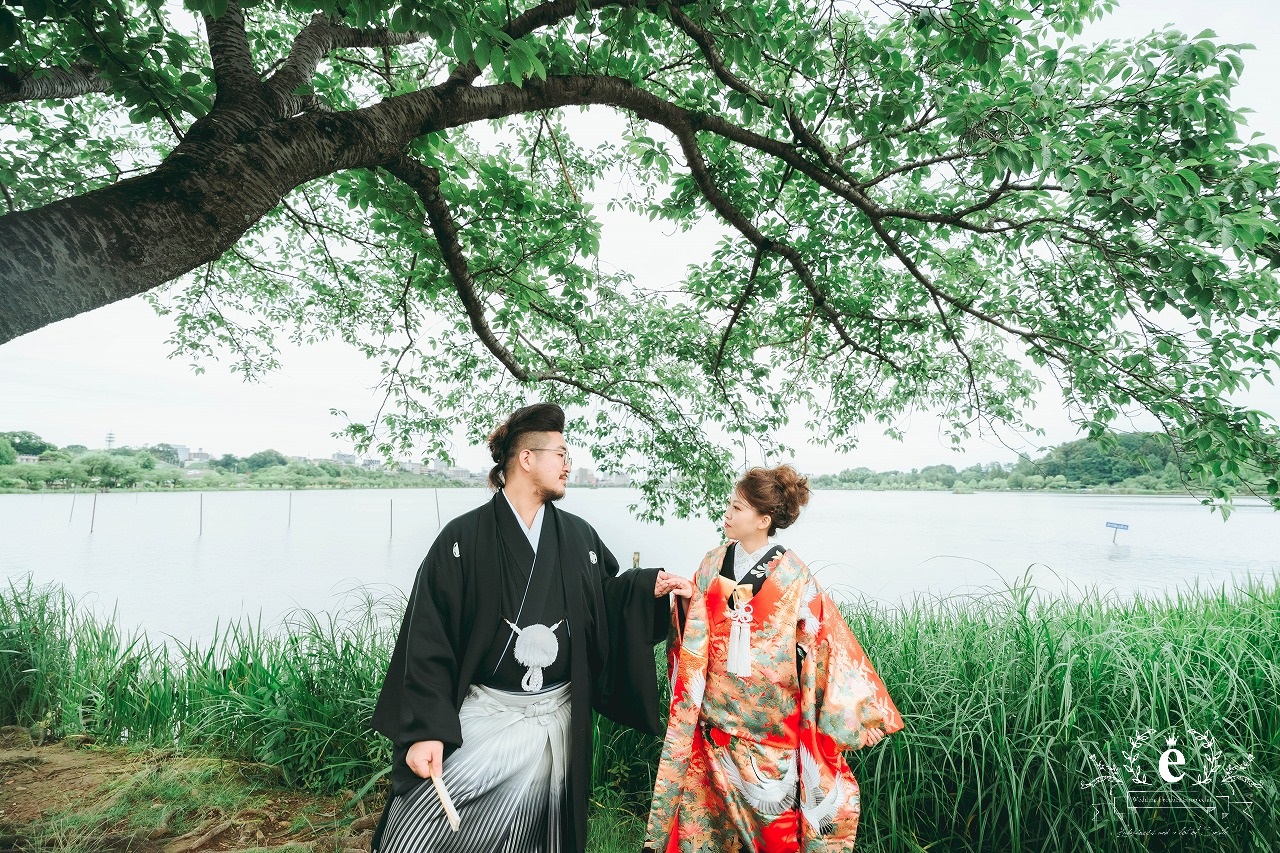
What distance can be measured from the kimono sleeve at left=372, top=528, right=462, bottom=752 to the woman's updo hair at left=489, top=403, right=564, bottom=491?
0.27 metres

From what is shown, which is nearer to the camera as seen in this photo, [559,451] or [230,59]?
[559,451]

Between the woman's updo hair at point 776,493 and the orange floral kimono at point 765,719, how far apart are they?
0.13 metres

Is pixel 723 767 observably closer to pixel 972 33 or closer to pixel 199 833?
pixel 199 833

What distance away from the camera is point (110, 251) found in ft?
5.48

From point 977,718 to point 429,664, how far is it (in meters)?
2.14

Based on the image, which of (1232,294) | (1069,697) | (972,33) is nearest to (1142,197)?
(1232,294)

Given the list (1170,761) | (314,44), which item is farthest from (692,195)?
(1170,761)

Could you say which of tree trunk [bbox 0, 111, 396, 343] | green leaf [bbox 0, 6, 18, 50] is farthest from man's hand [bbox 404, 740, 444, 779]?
green leaf [bbox 0, 6, 18, 50]

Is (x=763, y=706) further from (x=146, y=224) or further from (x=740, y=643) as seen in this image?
(x=146, y=224)

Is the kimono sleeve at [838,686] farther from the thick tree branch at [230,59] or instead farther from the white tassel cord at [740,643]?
the thick tree branch at [230,59]

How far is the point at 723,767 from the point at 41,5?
9.37 feet

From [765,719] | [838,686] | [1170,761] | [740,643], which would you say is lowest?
[1170,761]

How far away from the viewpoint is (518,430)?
6.63ft

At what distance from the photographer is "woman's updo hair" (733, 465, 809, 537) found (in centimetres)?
216
